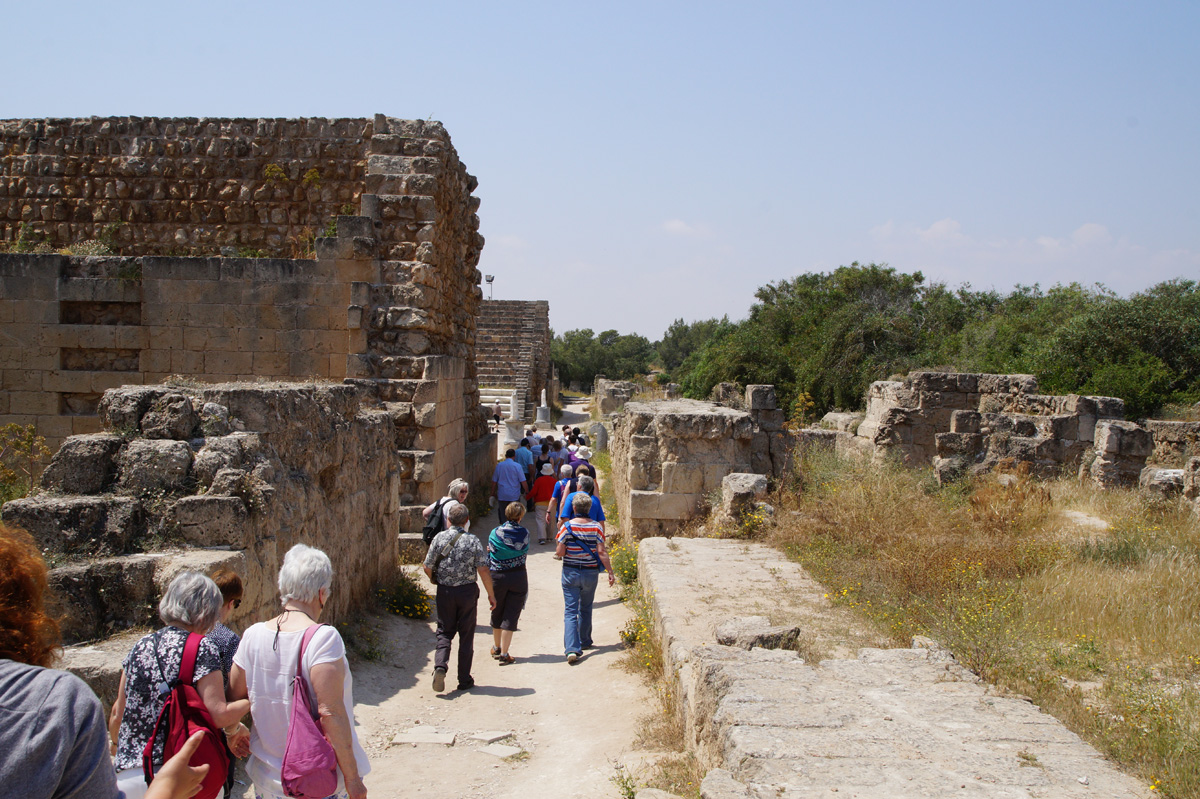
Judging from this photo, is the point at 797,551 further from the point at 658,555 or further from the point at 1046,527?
the point at 1046,527

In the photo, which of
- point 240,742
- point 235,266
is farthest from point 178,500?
point 235,266

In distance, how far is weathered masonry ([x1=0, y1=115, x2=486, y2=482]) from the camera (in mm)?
9297

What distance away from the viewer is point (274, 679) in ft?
9.55

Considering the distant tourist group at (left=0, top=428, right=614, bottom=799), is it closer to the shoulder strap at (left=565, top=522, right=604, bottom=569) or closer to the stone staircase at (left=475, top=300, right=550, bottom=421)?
the shoulder strap at (left=565, top=522, right=604, bottom=569)

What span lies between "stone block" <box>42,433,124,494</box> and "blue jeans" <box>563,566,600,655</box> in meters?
3.52

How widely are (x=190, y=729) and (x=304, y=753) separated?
1.34ft

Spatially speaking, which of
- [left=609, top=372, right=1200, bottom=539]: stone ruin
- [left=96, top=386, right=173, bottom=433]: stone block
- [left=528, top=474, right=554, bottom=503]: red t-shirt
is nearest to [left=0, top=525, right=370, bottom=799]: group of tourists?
[left=96, top=386, right=173, bottom=433]: stone block

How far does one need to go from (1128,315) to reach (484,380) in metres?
20.9

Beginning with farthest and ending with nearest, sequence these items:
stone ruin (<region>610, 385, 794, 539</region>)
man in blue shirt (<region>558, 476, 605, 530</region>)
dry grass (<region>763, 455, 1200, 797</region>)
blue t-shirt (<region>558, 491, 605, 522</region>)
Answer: stone ruin (<region>610, 385, 794, 539</region>) → man in blue shirt (<region>558, 476, 605, 530</region>) → blue t-shirt (<region>558, 491, 605, 522</region>) → dry grass (<region>763, 455, 1200, 797</region>)

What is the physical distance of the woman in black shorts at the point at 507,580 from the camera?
257 inches

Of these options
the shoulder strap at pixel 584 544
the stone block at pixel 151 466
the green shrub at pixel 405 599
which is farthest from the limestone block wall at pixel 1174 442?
the stone block at pixel 151 466

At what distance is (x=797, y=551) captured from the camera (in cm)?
747

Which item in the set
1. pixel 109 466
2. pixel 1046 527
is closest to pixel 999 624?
pixel 1046 527

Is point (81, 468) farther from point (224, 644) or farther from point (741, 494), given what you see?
point (741, 494)
